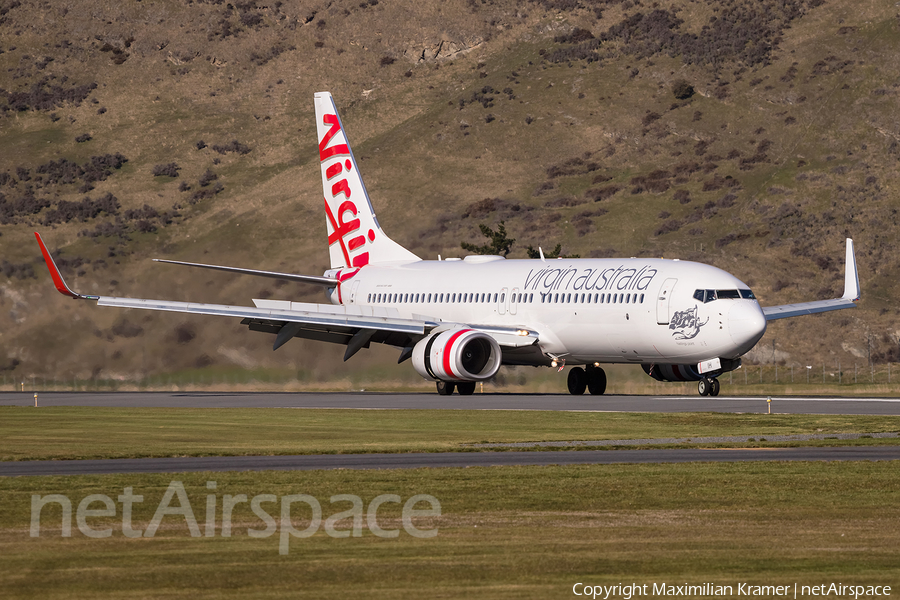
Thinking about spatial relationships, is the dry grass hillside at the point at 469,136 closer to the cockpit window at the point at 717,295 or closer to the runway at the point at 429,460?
the cockpit window at the point at 717,295

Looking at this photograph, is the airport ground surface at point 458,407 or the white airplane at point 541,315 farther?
the white airplane at point 541,315

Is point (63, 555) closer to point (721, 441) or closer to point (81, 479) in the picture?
point (81, 479)

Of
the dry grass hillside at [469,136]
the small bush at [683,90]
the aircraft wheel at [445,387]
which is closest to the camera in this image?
the aircraft wheel at [445,387]

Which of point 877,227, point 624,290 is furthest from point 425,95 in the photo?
point 624,290

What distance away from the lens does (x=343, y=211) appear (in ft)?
184

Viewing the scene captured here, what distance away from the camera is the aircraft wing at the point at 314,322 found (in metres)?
Result: 44.8

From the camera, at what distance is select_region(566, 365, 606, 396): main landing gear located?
47.3 meters

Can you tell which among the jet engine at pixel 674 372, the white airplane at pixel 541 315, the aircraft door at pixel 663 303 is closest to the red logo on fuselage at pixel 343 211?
the white airplane at pixel 541 315

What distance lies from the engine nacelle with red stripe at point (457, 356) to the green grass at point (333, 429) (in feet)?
21.8

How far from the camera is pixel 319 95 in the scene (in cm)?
5775

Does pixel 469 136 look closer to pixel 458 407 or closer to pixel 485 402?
pixel 485 402

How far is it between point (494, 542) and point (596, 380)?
34125 millimetres

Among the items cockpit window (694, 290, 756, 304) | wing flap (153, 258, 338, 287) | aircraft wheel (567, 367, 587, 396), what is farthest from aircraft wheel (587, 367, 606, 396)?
wing flap (153, 258, 338, 287)

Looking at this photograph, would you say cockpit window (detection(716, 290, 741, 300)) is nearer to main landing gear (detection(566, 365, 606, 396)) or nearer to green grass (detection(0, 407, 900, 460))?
green grass (detection(0, 407, 900, 460))
